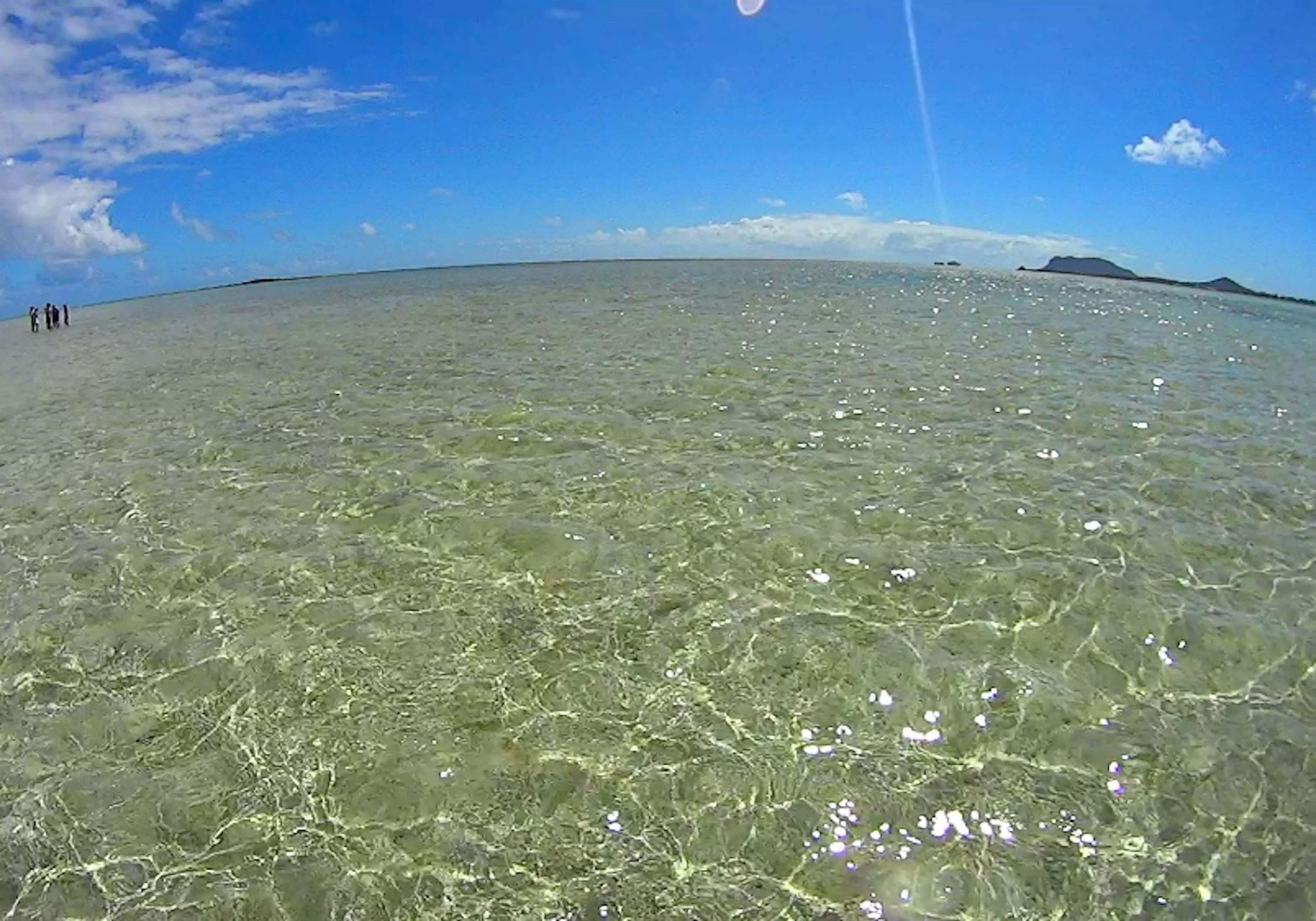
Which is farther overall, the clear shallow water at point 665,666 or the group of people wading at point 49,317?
the group of people wading at point 49,317

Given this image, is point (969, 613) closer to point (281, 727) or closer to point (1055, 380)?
point (281, 727)

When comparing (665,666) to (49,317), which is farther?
(49,317)

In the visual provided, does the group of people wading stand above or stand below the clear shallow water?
above

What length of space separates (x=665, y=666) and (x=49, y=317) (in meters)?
98.2

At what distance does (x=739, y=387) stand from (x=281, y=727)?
19.0 metres

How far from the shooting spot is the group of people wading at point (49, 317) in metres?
76.2

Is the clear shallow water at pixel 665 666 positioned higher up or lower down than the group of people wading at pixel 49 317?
lower down

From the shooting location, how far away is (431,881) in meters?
6.54

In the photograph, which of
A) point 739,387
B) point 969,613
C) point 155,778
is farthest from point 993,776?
point 739,387

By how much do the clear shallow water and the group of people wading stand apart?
73356 millimetres

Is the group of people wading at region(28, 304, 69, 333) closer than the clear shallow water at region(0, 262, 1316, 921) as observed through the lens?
No

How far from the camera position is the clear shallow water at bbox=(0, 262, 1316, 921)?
6652 mm

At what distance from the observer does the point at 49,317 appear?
79562mm

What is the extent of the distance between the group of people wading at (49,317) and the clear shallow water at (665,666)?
73.4m
